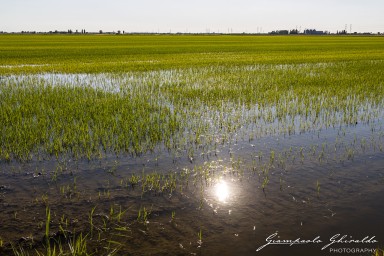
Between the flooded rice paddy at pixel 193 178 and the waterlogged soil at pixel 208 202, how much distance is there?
2 cm

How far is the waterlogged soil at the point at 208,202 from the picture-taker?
387 cm

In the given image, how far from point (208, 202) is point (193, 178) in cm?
88

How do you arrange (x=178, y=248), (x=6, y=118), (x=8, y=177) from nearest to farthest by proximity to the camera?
(x=178, y=248) < (x=8, y=177) < (x=6, y=118)

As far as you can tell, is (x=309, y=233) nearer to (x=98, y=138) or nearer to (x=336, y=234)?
(x=336, y=234)

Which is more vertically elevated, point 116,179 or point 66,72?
point 66,72

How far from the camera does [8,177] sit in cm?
555

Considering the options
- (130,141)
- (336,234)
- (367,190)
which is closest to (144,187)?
(130,141)

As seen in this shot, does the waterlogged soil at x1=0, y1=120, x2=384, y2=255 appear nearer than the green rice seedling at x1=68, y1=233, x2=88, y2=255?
No

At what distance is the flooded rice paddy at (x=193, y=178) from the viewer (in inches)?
155

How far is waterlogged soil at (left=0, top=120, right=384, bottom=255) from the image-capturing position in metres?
3.87

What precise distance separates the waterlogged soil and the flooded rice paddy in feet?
0.06

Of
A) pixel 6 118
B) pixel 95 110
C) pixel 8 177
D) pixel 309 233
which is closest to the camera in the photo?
pixel 309 233

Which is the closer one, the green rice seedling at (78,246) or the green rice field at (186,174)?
the green rice seedling at (78,246)

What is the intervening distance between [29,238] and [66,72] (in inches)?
680
